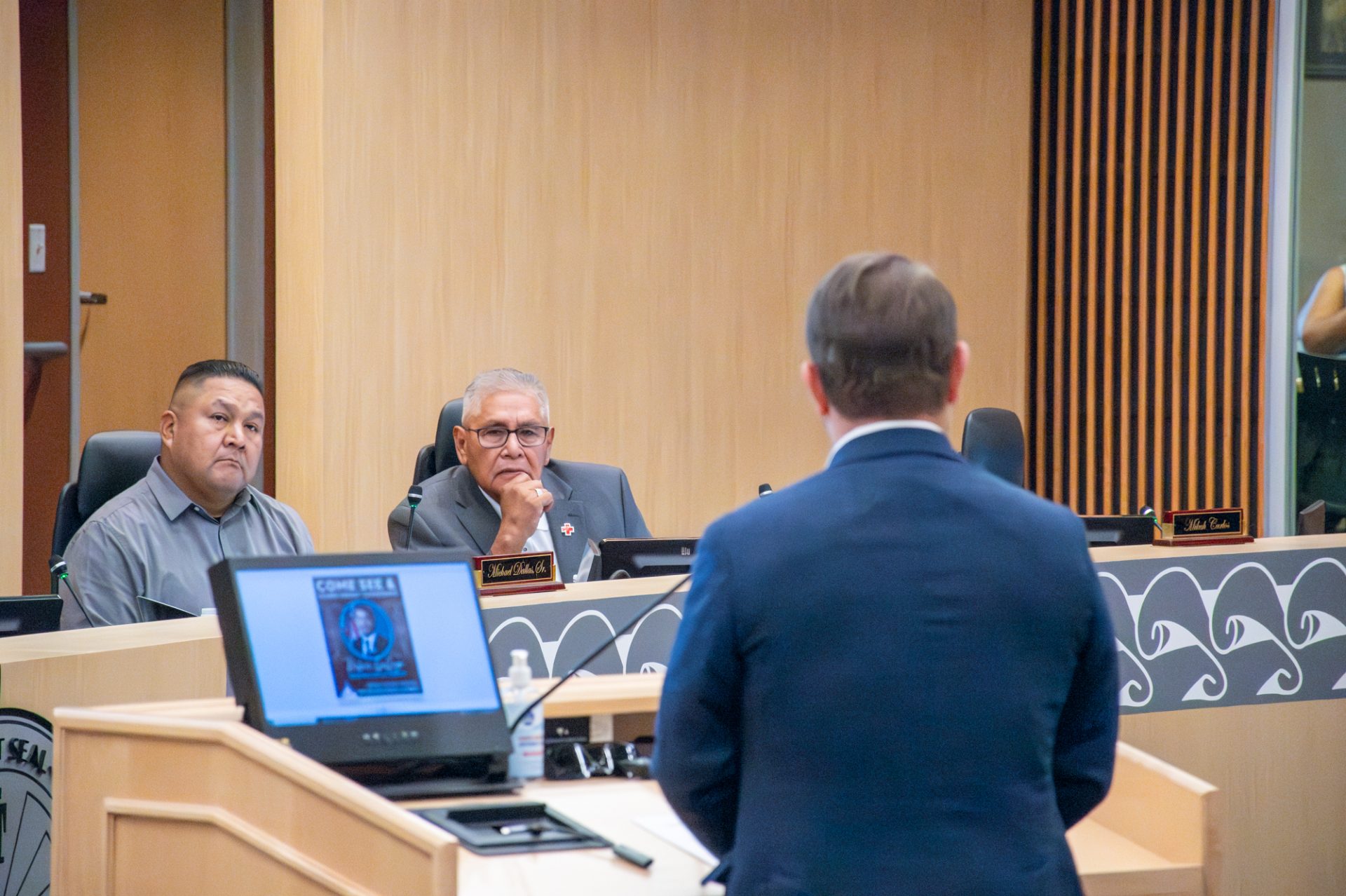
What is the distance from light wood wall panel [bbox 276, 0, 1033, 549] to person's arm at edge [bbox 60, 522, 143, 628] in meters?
1.73

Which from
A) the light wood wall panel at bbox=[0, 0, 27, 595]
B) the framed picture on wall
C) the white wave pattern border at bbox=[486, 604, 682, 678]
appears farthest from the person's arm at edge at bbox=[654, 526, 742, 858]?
the framed picture on wall

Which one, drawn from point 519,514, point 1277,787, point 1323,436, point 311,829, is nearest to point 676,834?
point 311,829

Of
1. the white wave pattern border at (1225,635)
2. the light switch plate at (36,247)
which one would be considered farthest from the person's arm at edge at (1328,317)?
the light switch plate at (36,247)

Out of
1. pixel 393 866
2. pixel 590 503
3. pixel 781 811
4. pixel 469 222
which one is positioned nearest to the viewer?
pixel 781 811

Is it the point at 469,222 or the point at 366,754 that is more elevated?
the point at 469,222

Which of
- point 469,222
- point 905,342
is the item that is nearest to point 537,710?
point 905,342

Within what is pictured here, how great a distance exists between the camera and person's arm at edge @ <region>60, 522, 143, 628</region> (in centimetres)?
316

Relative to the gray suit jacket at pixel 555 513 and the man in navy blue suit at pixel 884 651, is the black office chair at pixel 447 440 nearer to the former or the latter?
the gray suit jacket at pixel 555 513

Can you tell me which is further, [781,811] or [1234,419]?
[1234,419]

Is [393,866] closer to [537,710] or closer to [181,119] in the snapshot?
[537,710]

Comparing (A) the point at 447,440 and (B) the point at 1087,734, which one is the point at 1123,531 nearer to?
(A) the point at 447,440

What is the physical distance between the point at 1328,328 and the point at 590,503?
3.05 meters

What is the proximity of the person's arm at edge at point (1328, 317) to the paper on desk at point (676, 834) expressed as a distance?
4.40 meters

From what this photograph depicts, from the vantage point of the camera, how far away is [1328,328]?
5473 mm
